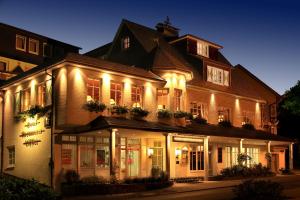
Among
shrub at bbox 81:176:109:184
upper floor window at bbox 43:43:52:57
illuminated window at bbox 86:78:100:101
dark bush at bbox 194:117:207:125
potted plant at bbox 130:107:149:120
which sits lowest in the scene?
shrub at bbox 81:176:109:184

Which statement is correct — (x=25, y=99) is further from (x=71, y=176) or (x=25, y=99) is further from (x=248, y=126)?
(x=248, y=126)

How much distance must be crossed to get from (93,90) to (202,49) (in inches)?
612

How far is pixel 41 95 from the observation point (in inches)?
1067

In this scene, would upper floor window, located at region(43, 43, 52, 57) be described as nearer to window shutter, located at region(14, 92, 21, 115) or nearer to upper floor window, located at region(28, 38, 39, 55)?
upper floor window, located at region(28, 38, 39, 55)

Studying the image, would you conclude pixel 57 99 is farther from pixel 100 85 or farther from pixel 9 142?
pixel 9 142

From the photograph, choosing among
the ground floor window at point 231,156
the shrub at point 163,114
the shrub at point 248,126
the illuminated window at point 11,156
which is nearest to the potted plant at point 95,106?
the shrub at point 163,114

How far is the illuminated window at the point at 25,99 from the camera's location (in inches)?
1125

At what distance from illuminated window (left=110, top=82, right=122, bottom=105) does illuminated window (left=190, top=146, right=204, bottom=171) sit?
8.41 metres

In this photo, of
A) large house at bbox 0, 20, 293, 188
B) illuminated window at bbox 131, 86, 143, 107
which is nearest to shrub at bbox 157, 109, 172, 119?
large house at bbox 0, 20, 293, 188

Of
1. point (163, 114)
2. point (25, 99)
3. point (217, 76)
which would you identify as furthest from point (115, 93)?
point (217, 76)

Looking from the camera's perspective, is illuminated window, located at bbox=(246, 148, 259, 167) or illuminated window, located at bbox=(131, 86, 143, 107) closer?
illuminated window, located at bbox=(131, 86, 143, 107)

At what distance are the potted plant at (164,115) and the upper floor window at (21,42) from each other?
21330 mm

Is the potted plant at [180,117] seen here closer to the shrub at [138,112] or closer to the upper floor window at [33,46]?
the shrub at [138,112]

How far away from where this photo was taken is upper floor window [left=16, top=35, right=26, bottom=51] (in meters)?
44.5
